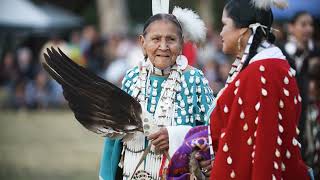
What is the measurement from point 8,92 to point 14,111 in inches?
49.9

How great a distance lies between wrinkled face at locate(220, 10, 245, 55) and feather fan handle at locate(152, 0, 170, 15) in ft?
1.98

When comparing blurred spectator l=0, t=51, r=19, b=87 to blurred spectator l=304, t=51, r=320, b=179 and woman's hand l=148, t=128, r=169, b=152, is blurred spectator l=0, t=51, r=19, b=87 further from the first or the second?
woman's hand l=148, t=128, r=169, b=152

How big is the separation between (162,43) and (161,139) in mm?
562

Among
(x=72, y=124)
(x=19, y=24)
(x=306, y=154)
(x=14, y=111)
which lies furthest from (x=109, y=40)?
(x=306, y=154)

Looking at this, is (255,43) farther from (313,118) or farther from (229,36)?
(313,118)

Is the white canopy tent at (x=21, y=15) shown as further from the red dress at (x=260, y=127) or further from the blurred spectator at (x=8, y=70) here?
the red dress at (x=260, y=127)

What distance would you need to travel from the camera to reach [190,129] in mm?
4398

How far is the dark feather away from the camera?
178 inches

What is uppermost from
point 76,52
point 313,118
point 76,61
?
point 76,52

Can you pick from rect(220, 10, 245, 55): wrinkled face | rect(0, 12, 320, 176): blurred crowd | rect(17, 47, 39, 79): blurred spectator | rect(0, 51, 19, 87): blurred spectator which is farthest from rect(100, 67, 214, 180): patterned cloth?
rect(17, 47, 39, 79): blurred spectator

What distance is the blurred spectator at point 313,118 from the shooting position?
302 inches

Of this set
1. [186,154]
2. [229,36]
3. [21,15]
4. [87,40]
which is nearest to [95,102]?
[186,154]

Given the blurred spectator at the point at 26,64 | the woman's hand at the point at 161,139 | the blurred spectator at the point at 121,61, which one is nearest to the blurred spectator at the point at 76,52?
the blurred spectator at the point at 121,61

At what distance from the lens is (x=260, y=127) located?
384 centimetres
